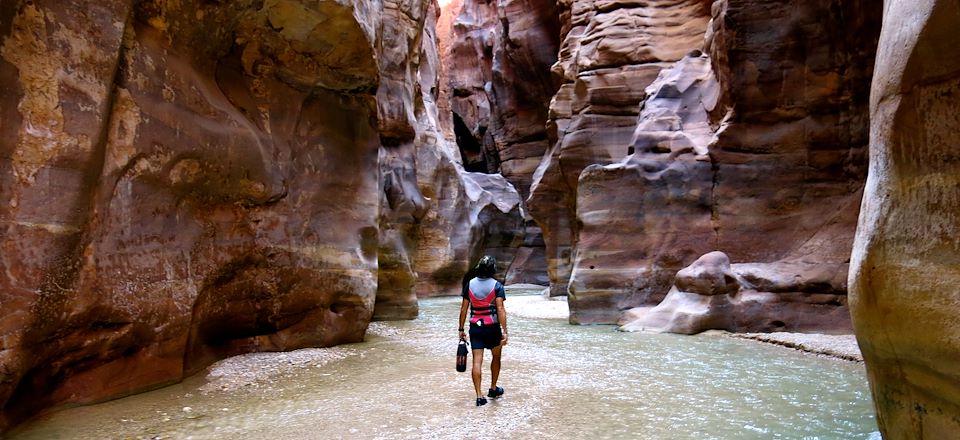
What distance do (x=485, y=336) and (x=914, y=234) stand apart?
3.41 m

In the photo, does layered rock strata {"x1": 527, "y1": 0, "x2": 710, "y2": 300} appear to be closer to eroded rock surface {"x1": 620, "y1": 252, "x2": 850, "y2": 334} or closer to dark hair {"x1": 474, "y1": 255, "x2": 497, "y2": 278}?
eroded rock surface {"x1": 620, "y1": 252, "x2": 850, "y2": 334}

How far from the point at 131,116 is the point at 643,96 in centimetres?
1430

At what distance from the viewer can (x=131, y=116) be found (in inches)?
235

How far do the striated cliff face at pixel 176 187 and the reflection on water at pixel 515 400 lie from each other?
587 millimetres

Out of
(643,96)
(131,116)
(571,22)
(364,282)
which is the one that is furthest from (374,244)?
(571,22)

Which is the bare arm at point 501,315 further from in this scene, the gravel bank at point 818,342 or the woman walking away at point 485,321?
the gravel bank at point 818,342

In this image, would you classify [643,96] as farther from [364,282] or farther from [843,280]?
[364,282]

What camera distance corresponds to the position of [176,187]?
22.2 ft

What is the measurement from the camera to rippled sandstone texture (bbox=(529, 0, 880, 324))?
11.5 metres

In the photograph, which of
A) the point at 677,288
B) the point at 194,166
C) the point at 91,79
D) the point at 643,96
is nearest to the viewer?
the point at 91,79

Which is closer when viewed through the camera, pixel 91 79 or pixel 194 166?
pixel 91 79

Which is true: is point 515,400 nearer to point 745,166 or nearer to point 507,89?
point 745,166

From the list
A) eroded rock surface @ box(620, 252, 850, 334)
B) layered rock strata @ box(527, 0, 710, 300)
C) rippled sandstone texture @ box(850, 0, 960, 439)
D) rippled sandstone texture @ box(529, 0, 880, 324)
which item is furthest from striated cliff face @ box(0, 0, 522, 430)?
layered rock strata @ box(527, 0, 710, 300)

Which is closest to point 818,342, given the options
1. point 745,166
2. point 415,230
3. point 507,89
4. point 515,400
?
point 745,166
